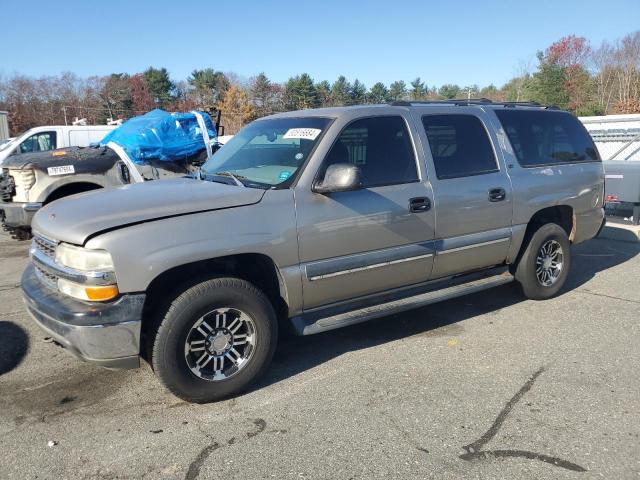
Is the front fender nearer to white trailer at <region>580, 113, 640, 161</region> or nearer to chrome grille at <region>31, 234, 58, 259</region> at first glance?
chrome grille at <region>31, 234, 58, 259</region>

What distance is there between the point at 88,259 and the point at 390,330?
107 inches

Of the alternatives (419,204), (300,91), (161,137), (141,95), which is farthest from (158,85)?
(419,204)

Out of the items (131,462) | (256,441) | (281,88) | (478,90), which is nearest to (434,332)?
(256,441)

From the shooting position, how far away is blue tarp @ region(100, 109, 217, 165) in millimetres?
7703

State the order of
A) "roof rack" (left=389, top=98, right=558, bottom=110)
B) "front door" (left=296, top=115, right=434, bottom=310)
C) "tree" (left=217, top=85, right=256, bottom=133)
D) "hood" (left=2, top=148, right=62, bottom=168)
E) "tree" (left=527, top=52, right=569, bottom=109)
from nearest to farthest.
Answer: "front door" (left=296, top=115, right=434, bottom=310), "roof rack" (left=389, top=98, right=558, bottom=110), "hood" (left=2, top=148, right=62, bottom=168), "tree" (left=527, top=52, right=569, bottom=109), "tree" (left=217, top=85, right=256, bottom=133)

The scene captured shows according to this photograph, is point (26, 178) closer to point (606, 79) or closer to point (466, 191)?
point (466, 191)

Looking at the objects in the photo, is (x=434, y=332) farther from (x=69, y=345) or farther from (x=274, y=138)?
(x=69, y=345)

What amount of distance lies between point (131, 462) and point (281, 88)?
61295 millimetres

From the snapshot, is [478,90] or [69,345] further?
[478,90]

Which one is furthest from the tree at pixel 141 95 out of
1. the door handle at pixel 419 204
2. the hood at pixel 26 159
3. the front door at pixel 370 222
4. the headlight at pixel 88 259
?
the headlight at pixel 88 259

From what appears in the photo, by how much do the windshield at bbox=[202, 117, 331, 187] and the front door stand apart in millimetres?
225

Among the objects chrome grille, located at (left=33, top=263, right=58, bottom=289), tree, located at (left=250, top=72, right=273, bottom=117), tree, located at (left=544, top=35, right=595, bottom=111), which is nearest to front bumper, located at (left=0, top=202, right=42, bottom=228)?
chrome grille, located at (left=33, top=263, right=58, bottom=289)

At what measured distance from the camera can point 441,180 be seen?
14.2 ft

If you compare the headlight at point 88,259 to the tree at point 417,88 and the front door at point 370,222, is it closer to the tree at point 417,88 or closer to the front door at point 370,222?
the front door at point 370,222
